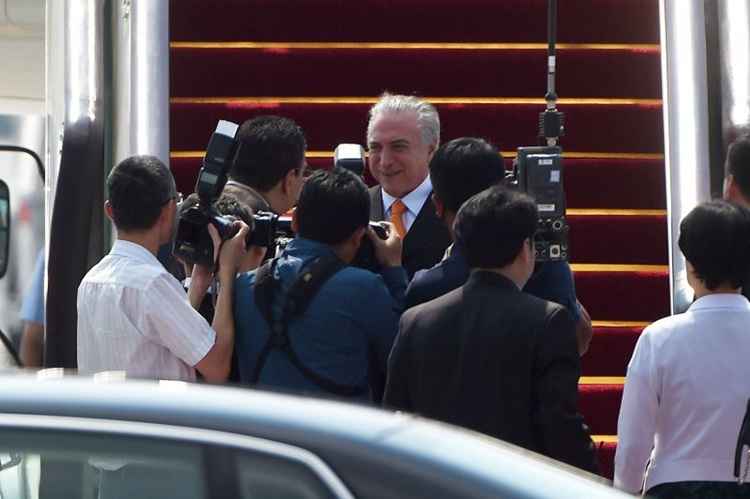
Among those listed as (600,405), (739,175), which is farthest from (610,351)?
(739,175)

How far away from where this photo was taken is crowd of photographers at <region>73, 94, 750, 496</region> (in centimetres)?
433

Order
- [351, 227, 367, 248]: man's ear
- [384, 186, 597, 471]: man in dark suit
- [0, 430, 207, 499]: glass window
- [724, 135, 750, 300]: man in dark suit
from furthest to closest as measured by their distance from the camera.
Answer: [724, 135, 750, 300]: man in dark suit → [351, 227, 367, 248]: man's ear → [384, 186, 597, 471]: man in dark suit → [0, 430, 207, 499]: glass window

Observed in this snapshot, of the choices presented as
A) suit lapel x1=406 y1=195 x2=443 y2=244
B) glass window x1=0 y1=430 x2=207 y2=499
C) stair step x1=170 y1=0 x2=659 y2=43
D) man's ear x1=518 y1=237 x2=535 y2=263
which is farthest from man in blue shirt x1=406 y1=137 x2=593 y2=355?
stair step x1=170 y1=0 x2=659 y2=43

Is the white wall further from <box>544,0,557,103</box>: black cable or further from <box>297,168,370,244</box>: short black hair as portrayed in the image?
<box>297,168,370,244</box>: short black hair

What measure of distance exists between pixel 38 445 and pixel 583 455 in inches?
79.9

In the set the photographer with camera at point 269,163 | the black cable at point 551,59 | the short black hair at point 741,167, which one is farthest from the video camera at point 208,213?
the black cable at point 551,59

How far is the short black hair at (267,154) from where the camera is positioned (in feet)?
17.7

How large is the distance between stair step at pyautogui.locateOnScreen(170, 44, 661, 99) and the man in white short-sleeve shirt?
11.3ft

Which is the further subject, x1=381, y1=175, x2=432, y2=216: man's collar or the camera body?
x1=381, y1=175, x2=432, y2=216: man's collar

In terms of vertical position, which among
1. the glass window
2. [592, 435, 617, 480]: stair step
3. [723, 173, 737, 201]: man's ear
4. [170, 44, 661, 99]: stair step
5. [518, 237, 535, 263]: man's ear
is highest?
[170, 44, 661, 99]: stair step

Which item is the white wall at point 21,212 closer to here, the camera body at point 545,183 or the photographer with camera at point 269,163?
the photographer with camera at point 269,163

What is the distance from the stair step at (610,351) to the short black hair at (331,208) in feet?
8.60

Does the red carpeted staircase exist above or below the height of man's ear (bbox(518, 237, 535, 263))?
above

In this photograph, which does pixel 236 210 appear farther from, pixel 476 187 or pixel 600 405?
pixel 600 405
